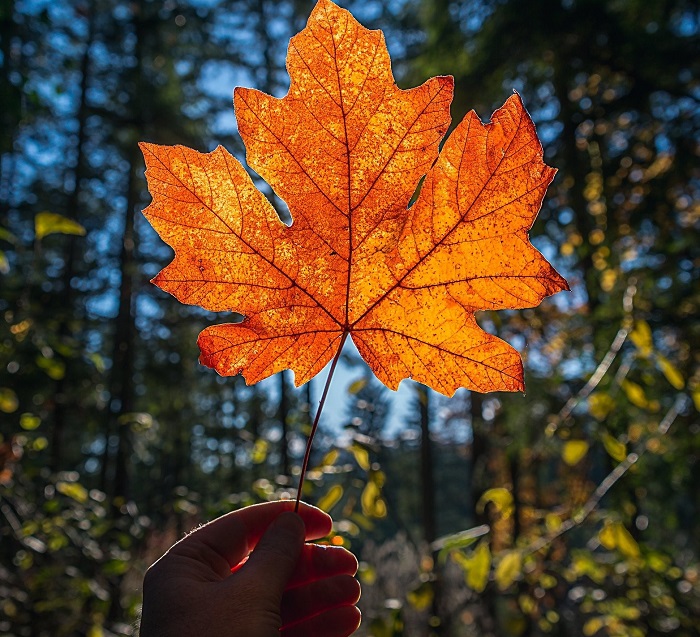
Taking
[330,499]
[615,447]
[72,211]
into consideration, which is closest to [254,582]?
[330,499]

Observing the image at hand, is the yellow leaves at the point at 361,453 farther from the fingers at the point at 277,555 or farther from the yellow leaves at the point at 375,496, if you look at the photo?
the fingers at the point at 277,555

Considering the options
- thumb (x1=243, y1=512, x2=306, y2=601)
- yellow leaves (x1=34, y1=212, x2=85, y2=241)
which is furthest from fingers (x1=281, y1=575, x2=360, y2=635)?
yellow leaves (x1=34, y1=212, x2=85, y2=241)

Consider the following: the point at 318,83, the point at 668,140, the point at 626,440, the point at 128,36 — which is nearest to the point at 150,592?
the point at 318,83

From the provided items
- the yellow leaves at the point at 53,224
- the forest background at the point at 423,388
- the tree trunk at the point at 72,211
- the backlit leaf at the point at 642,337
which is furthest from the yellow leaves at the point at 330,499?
the tree trunk at the point at 72,211

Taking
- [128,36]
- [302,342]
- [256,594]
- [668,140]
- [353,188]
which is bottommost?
[256,594]

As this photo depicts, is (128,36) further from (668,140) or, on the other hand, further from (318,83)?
(318,83)

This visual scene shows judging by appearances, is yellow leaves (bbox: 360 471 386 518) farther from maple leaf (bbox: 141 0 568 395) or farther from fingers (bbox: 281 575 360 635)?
maple leaf (bbox: 141 0 568 395)
